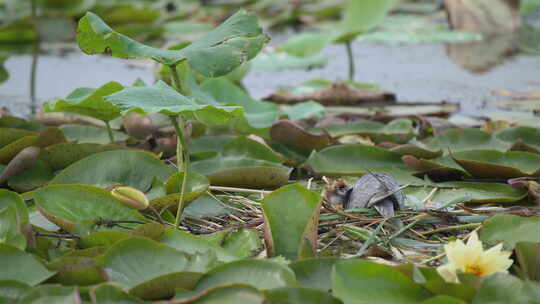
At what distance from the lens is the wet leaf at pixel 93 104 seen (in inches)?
55.1

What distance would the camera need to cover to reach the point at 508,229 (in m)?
1.13

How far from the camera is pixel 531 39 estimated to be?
419 centimetres

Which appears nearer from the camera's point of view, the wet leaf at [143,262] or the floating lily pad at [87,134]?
the wet leaf at [143,262]

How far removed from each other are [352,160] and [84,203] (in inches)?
26.4

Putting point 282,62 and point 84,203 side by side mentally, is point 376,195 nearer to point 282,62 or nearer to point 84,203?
point 84,203

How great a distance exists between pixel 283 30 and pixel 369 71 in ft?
5.25

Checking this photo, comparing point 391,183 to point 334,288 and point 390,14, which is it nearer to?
point 334,288

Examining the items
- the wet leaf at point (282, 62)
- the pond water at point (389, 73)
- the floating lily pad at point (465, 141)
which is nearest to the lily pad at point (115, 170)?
the floating lily pad at point (465, 141)

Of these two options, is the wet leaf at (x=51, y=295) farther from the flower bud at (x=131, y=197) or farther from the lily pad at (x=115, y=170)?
the lily pad at (x=115, y=170)

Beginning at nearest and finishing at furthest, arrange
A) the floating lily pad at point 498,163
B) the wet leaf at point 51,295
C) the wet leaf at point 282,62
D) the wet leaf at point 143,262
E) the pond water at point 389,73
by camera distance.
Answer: the wet leaf at point 51,295 → the wet leaf at point 143,262 → the floating lily pad at point 498,163 → the pond water at point 389,73 → the wet leaf at point 282,62

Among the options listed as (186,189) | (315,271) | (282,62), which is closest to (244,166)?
(186,189)

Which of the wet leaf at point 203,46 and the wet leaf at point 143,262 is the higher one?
the wet leaf at point 203,46

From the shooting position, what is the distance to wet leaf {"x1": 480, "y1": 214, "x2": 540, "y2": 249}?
1.11 meters

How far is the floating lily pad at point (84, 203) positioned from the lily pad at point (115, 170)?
0.14 meters
